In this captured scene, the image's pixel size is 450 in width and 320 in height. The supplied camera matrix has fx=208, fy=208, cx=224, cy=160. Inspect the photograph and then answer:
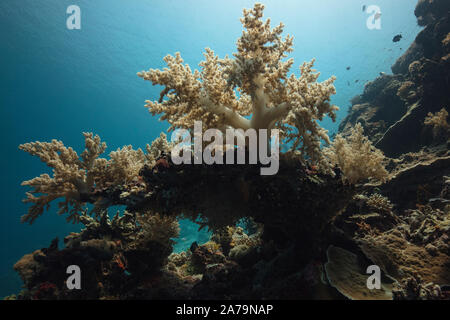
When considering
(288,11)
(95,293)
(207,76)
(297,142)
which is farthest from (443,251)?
(288,11)

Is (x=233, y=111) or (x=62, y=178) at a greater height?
(x=233, y=111)

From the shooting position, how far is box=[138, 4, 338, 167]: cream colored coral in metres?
3.23

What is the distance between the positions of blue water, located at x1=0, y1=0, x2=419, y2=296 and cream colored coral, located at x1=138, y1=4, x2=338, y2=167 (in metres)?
20.9

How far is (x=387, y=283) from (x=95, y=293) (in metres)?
4.73

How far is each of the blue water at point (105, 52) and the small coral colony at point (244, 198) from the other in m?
21.0

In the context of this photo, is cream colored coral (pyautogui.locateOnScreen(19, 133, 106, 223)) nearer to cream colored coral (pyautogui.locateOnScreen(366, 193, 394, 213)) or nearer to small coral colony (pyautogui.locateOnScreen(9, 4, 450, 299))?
small coral colony (pyautogui.locateOnScreen(9, 4, 450, 299))

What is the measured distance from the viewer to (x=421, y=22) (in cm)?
1582

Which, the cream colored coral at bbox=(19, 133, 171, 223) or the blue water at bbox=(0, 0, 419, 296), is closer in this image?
the cream colored coral at bbox=(19, 133, 171, 223)

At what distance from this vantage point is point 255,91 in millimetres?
3635

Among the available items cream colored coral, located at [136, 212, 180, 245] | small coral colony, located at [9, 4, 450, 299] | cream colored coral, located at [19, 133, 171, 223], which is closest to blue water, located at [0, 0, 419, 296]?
small coral colony, located at [9, 4, 450, 299]

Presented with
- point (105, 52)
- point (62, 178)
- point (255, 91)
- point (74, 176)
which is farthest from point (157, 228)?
point (105, 52)

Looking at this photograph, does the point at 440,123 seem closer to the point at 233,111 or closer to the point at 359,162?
the point at 359,162

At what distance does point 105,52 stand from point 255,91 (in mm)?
49570
